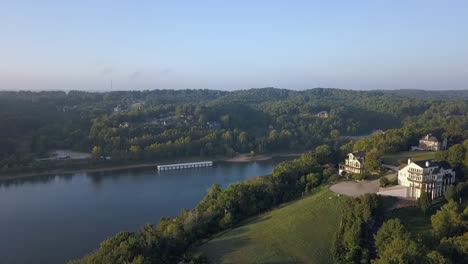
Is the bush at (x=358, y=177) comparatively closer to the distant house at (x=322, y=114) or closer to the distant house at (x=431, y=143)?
the distant house at (x=431, y=143)

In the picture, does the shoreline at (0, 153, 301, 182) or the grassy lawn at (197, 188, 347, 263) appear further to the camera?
the shoreline at (0, 153, 301, 182)

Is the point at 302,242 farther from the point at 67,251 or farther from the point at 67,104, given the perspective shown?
the point at 67,104

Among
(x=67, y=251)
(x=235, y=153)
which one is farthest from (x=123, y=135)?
(x=67, y=251)

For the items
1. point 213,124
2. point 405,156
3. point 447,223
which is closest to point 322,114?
point 213,124

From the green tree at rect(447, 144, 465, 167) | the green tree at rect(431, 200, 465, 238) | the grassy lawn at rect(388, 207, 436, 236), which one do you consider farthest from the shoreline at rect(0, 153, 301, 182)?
the green tree at rect(431, 200, 465, 238)

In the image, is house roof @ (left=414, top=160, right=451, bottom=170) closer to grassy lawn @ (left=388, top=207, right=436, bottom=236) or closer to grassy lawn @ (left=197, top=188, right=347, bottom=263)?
grassy lawn @ (left=388, top=207, right=436, bottom=236)

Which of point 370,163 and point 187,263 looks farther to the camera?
point 370,163
